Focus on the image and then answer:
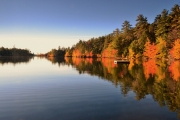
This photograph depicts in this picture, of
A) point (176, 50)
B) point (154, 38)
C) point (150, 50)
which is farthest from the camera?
point (154, 38)

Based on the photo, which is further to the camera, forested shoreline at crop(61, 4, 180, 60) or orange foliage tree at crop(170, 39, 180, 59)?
forested shoreline at crop(61, 4, 180, 60)

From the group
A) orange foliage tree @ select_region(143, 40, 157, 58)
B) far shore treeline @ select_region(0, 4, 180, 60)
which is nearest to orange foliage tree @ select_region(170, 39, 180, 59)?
far shore treeline @ select_region(0, 4, 180, 60)

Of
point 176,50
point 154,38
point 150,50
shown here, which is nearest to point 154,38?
point 154,38

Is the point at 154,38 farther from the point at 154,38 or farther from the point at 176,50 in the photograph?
the point at 176,50

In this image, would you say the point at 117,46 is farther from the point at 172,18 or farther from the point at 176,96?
the point at 176,96

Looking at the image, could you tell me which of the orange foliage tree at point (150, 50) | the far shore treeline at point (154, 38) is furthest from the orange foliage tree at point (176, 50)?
the orange foliage tree at point (150, 50)

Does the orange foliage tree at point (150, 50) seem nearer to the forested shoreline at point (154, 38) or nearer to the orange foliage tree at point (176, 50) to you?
the forested shoreline at point (154, 38)

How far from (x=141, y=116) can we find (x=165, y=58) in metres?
60.9

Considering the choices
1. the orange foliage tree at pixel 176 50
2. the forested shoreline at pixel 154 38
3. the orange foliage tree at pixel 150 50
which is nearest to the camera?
the orange foliage tree at pixel 176 50

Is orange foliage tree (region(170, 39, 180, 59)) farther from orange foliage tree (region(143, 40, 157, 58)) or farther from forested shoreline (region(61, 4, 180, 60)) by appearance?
orange foliage tree (region(143, 40, 157, 58))

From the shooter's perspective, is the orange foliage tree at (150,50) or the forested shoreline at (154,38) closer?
the forested shoreline at (154,38)

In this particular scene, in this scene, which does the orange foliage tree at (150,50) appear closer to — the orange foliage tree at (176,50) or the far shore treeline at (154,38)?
the far shore treeline at (154,38)

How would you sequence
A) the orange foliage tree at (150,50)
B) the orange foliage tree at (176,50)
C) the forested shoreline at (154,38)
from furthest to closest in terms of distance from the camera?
the orange foliage tree at (150,50), the forested shoreline at (154,38), the orange foliage tree at (176,50)

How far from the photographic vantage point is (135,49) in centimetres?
8275
